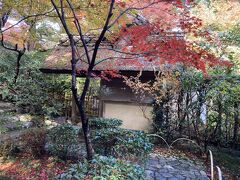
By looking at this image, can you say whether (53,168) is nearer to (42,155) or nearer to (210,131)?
(42,155)

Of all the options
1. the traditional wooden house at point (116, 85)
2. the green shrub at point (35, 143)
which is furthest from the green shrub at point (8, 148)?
the traditional wooden house at point (116, 85)

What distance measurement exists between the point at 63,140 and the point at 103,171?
3036mm

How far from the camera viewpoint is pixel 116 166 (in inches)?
118

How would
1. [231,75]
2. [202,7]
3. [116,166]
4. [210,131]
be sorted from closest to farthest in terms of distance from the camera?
[116,166]
[231,75]
[210,131]
[202,7]

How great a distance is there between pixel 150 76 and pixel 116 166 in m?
6.33

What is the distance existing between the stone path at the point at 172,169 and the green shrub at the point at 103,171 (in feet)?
6.81

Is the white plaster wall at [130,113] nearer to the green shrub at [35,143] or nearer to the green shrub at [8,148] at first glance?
the green shrub at [35,143]

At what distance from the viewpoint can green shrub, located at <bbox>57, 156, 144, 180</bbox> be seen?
2769 millimetres

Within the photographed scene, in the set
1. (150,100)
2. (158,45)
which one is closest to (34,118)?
(150,100)

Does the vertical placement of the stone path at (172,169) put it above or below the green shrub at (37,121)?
below

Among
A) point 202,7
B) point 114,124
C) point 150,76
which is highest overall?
point 202,7

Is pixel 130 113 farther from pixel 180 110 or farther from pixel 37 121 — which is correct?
pixel 37 121

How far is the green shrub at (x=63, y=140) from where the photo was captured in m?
5.58

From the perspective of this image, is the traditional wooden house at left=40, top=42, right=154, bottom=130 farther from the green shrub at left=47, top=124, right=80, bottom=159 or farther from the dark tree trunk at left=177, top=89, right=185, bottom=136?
the green shrub at left=47, top=124, right=80, bottom=159
